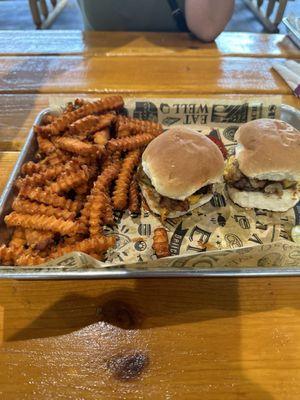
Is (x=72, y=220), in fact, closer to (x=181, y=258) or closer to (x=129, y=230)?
(x=129, y=230)

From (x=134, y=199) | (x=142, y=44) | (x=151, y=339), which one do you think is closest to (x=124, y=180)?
(x=134, y=199)

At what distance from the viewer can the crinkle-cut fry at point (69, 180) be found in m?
1.09

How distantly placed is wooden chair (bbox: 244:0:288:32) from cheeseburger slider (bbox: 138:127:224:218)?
3365 millimetres

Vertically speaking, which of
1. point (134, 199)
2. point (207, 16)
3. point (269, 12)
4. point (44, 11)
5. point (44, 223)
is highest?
point (207, 16)

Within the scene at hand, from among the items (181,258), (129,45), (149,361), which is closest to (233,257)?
(181,258)

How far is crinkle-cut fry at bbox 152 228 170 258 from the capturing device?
1.04 meters

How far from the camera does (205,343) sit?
85 cm

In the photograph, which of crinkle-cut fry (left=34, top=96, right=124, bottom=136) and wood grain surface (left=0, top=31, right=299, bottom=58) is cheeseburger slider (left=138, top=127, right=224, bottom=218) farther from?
wood grain surface (left=0, top=31, right=299, bottom=58)

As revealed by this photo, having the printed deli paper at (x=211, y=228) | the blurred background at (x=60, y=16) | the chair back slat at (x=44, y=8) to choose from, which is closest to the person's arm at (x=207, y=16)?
the printed deli paper at (x=211, y=228)

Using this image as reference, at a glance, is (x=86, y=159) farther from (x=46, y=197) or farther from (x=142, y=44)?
(x=142, y=44)

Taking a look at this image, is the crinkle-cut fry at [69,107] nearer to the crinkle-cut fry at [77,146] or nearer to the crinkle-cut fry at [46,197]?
the crinkle-cut fry at [77,146]

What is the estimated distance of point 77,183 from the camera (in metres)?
1.11

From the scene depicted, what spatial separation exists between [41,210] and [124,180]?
30cm

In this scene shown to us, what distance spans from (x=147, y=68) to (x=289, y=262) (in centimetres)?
134
